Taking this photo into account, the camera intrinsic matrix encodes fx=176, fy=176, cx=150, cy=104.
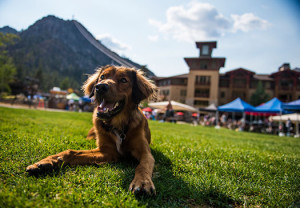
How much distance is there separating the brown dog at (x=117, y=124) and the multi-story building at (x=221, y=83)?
42313 mm

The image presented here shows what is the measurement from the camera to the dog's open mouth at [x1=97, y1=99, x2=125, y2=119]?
271 centimetres

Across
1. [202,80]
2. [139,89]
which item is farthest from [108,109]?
[202,80]

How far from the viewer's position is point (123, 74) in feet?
10.7

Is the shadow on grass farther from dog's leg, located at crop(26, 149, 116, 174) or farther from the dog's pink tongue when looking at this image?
the dog's pink tongue

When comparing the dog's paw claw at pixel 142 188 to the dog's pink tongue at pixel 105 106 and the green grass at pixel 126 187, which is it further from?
the dog's pink tongue at pixel 105 106

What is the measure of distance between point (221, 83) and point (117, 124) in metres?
51.7

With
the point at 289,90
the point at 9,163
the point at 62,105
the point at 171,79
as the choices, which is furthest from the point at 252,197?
the point at 289,90

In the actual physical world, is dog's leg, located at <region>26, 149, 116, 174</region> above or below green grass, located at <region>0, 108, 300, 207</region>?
above

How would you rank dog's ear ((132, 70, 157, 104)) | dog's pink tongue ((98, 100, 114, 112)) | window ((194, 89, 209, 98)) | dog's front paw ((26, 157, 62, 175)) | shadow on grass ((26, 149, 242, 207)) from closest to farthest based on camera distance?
1. shadow on grass ((26, 149, 242, 207))
2. dog's front paw ((26, 157, 62, 175))
3. dog's pink tongue ((98, 100, 114, 112))
4. dog's ear ((132, 70, 157, 104))
5. window ((194, 89, 209, 98))

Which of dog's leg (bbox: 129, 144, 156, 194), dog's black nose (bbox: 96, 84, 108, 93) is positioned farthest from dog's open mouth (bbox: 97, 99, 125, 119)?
dog's leg (bbox: 129, 144, 156, 194)

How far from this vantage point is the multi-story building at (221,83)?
45844mm

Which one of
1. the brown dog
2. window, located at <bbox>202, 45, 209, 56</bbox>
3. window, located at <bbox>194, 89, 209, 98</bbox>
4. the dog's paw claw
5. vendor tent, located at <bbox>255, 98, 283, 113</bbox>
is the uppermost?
window, located at <bbox>202, 45, 209, 56</bbox>

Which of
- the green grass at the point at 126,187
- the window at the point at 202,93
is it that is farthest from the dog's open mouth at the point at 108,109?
the window at the point at 202,93

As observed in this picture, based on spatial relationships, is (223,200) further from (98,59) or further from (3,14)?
(3,14)
